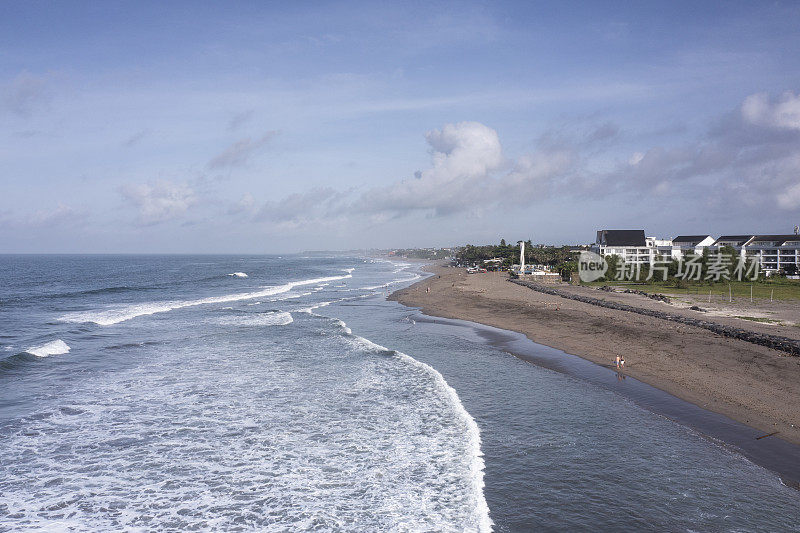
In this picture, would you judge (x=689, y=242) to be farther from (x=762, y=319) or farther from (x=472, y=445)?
(x=472, y=445)

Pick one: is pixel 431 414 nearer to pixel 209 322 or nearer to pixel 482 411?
pixel 482 411

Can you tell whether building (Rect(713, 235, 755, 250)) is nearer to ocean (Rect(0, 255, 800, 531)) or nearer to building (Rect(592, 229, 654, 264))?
building (Rect(592, 229, 654, 264))

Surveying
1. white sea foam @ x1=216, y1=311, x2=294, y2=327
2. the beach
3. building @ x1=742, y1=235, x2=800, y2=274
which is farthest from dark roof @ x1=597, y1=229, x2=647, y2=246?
white sea foam @ x1=216, y1=311, x2=294, y2=327

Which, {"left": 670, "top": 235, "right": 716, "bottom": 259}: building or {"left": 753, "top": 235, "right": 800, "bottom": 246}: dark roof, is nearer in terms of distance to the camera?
{"left": 753, "top": 235, "right": 800, "bottom": 246}: dark roof

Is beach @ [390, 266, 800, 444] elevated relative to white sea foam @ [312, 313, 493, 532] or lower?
elevated

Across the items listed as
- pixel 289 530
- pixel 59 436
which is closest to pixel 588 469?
pixel 289 530

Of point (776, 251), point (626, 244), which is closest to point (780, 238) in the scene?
point (776, 251)

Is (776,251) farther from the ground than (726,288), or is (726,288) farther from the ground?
(776,251)

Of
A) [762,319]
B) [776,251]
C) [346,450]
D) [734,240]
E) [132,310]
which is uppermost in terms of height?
[734,240]
